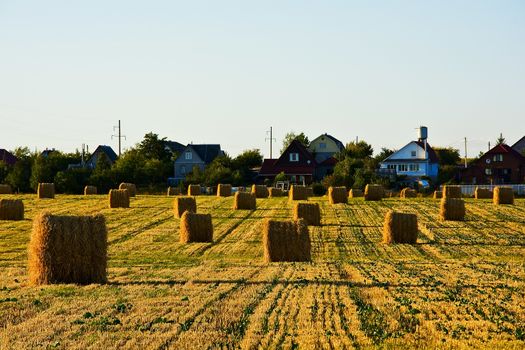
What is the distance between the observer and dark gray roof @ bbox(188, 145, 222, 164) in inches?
5168

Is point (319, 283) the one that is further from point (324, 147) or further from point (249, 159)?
point (324, 147)

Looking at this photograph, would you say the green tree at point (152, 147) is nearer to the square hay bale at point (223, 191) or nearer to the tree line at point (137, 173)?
the tree line at point (137, 173)

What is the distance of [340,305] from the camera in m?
18.0

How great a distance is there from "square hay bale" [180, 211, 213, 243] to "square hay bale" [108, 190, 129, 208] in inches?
885

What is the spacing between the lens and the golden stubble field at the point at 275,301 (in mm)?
14430

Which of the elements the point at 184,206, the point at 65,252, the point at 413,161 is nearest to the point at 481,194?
the point at 184,206

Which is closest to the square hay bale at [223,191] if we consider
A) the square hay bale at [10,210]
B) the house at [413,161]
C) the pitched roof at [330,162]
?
the square hay bale at [10,210]

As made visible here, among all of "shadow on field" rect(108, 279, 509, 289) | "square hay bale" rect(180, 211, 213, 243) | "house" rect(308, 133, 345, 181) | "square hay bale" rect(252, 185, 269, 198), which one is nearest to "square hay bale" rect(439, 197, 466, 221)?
"square hay bale" rect(180, 211, 213, 243)

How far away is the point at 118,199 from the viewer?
62031 millimetres

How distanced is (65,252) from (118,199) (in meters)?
40.1

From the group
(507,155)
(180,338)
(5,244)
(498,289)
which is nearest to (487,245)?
(498,289)

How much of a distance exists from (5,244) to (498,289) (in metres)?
24.7

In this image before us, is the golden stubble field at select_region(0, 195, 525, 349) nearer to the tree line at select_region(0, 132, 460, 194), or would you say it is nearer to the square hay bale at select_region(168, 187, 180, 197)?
the square hay bale at select_region(168, 187, 180, 197)

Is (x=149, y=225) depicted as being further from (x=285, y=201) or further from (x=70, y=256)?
(x=70, y=256)
